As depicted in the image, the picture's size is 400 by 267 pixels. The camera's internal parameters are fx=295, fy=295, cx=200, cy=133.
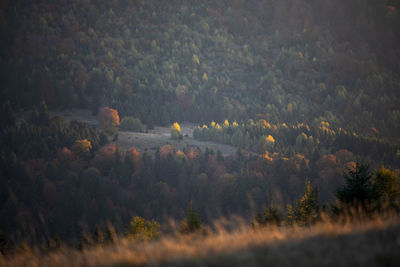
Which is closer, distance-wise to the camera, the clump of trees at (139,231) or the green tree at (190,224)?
the green tree at (190,224)

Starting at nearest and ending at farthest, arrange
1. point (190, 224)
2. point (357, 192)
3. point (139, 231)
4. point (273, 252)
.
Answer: point (273, 252), point (190, 224), point (357, 192), point (139, 231)

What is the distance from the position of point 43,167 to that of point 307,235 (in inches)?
6240

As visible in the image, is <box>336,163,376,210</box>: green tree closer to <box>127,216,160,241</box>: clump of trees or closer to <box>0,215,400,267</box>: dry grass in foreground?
<box>0,215,400,267</box>: dry grass in foreground

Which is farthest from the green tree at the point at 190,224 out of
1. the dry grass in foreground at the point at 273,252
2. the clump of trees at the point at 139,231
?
the clump of trees at the point at 139,231

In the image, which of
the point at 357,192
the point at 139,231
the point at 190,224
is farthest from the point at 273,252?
the point at 139,231

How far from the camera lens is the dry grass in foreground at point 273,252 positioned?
29.3 feet

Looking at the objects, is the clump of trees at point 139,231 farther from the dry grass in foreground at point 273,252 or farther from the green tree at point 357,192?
the dry grass in foreground at point 273,252

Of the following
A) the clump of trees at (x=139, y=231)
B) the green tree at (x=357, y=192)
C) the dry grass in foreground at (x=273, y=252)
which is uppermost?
the dry grass in foreground at (x=273, y=252)

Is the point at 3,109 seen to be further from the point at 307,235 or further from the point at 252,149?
the point at 307,235

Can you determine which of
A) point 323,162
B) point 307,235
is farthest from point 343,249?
point 323,162

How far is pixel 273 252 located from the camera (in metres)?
9.69

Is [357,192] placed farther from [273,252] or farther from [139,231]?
[139,231]

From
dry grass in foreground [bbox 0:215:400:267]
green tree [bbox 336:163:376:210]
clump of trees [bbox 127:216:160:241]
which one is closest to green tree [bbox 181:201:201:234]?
dry grass in foreground [bbox 0:215:400:267]

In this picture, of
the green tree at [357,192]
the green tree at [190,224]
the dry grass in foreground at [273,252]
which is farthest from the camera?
the green tree at [357,192]
